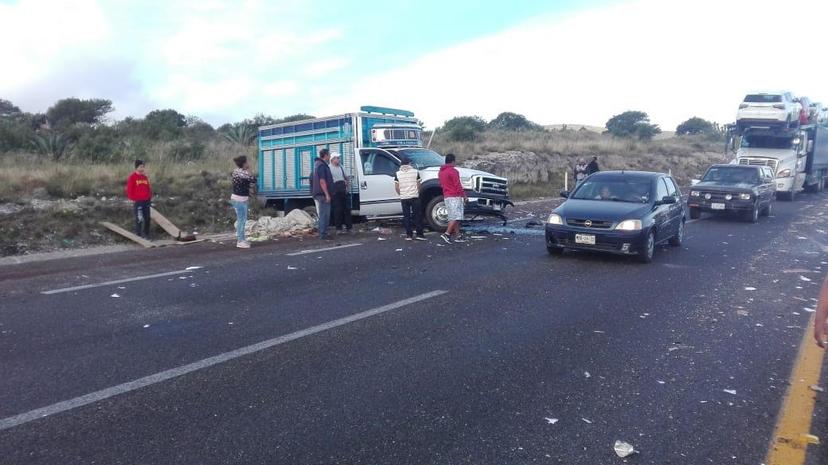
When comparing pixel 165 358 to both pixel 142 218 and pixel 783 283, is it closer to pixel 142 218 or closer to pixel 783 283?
pixel 783 283

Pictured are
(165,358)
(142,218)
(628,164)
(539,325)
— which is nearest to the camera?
(165,358)

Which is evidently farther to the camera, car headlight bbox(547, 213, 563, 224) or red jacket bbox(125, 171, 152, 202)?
red jacket bbox(125, 171, 152, 202)

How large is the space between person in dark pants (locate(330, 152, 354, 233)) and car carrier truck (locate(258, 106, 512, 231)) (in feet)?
0.81

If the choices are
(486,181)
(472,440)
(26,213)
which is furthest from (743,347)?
(26,213)

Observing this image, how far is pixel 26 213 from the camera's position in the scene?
14.7 metres

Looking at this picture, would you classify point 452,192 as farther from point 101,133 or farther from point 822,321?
point 101,133

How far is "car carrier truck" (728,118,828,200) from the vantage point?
26.5 m

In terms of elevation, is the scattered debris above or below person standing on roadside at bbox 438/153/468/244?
below

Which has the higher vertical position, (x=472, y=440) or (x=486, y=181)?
(x=486, y=181)

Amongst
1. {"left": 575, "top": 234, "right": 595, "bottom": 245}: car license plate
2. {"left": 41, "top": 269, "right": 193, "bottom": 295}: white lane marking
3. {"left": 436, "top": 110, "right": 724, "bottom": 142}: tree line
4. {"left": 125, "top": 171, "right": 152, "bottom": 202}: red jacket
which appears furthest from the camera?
{"left": 436, "top": 110, "right": 724, "bottom": 142}: tree line

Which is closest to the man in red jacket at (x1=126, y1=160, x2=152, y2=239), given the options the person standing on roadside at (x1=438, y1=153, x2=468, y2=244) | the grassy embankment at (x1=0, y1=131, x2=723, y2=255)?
the grassy embankment at (x1=0, y1=131, x2=723, y2=255)

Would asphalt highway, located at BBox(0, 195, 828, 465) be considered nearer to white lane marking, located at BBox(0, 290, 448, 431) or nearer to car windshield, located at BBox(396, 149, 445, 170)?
white lane marking, located at BBox(0, 290, 448, 431)

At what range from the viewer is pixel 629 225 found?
34.4 feet

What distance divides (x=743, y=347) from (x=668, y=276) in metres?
3.71
